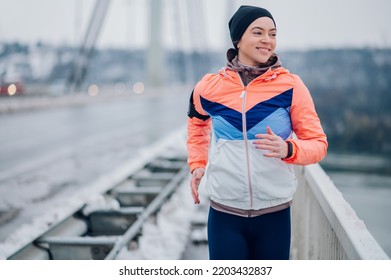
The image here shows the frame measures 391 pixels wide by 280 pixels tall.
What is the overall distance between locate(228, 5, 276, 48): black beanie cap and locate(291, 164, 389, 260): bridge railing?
1.05m

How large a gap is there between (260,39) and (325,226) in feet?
Result: 4.32

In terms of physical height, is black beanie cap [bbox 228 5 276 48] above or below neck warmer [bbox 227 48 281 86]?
above

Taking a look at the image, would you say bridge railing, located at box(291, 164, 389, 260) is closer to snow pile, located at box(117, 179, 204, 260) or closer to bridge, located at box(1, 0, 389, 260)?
bridge, located at box(1, 0, 389, 260)

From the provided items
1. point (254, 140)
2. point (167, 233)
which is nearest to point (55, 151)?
point (167, 233)

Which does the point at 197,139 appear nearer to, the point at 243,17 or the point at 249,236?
the point at 249,236

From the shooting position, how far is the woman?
8.23 ft

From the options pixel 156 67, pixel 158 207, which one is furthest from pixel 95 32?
pixel 158 207

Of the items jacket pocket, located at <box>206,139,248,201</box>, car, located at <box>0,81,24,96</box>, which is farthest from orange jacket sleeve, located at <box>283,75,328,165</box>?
car, located at <box>0,81,24,96</box>

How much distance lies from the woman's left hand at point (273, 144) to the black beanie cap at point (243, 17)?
0.51m

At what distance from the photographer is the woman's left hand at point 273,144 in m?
2.40

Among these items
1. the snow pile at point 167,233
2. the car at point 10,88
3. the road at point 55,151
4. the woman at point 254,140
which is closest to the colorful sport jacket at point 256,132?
the woman at point 254,140

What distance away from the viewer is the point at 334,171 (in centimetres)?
5497

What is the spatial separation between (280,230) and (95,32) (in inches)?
1232
